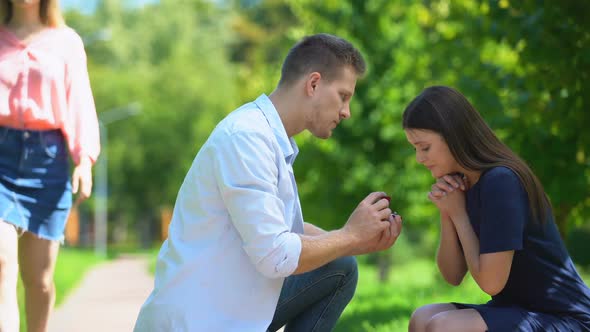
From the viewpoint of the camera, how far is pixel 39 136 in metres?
4.59

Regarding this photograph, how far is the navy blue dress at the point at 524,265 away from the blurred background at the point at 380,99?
239cm

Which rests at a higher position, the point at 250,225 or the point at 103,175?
the point at 250,225

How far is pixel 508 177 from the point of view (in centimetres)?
371

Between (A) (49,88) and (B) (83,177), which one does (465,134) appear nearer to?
(B) (83,177)

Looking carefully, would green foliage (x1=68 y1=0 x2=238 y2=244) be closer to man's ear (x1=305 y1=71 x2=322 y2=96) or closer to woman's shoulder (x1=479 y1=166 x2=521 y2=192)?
man's ear (x1=305 y1=71 x2=322 y2=96)

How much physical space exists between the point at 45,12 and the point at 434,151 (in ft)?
7.02

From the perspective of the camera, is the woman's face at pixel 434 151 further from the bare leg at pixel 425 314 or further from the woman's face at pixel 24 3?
the woman's face at pixel 24 3

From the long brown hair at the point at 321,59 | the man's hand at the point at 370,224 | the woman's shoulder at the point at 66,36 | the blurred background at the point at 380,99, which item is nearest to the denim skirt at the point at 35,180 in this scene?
the woman's shoulder at the point at 66,36

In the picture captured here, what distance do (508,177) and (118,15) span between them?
50.6 meters

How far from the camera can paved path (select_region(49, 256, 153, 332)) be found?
8.41 meters

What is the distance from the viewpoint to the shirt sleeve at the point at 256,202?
356cm

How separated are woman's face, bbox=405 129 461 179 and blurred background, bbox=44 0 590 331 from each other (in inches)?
93.5

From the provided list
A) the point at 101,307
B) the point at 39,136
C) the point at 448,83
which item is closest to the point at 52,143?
the point at 39,136

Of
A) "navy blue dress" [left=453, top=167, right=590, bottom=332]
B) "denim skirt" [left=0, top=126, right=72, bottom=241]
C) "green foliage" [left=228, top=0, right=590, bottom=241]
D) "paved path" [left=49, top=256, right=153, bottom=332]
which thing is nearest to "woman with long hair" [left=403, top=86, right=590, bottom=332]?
"navy blue dress" [left=453, top=167, right=590, bottom=332]
